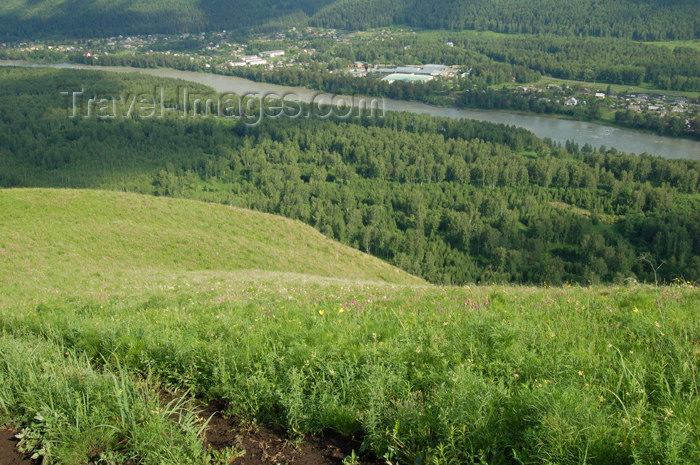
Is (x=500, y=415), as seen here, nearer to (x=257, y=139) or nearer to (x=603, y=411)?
(x=603, y=411)

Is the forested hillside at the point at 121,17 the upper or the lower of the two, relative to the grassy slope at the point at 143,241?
upper

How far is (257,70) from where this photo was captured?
108 meters

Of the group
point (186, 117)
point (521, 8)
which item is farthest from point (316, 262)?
point (521, 8)

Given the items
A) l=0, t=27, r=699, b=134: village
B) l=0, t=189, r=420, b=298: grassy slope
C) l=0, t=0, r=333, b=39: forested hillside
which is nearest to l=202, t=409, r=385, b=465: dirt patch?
l=0, t=189, r=420, b=298: grassy slope

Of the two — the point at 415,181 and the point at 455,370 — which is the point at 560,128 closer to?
the point at 415,181

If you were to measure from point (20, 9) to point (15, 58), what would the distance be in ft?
254

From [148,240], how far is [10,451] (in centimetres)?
1895

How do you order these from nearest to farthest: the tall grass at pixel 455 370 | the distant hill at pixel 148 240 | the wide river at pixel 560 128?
the tall grass at pixel 455 370 < the distant hill at pixel 148 240 < the wide river at pixel 560 128

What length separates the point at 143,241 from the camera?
21.1 m

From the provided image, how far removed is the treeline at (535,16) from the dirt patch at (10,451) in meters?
160

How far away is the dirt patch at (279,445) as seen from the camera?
11.2ft

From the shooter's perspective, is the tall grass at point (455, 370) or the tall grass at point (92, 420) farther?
the tall grass at point (92, 420)

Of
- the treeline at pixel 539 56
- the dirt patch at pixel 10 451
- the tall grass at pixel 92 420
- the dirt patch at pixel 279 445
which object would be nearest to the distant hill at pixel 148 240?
the tall grass at pixel 92 420

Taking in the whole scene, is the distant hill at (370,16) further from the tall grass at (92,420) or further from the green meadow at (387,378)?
the tall grass at (92,420)
